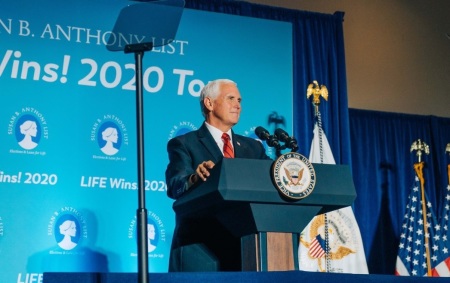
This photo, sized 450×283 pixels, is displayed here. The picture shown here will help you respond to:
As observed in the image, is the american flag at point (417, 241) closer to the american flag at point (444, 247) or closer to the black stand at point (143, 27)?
the american flag at point (444, 247)

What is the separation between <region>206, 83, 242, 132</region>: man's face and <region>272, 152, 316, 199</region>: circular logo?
72 cm

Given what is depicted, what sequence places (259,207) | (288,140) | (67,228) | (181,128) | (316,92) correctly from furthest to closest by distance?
1. (316,92)
2. (181,128)
3. (67,228)
4. (288,140)
5. (259,207)

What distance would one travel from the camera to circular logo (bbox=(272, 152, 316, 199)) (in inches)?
108

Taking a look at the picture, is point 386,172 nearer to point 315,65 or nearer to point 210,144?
point 315,65

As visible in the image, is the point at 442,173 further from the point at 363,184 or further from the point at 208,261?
the point at 208,261

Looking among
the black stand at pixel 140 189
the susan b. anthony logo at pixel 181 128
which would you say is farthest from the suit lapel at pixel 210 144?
the susan b. anthony logo at pixel 181 128

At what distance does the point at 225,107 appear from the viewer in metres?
3.47

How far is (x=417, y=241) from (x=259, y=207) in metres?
4.78

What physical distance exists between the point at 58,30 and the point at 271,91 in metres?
1.66

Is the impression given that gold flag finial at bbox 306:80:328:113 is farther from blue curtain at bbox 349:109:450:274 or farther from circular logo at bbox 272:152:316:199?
circular logo at bbox 272:152:316:199

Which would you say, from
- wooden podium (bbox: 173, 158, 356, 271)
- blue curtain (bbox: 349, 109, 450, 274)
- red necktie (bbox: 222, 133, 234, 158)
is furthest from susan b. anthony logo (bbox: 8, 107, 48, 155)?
blue curtain (bbox: 349, 109, 450, 274)

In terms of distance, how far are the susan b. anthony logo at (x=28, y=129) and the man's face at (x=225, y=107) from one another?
215cm

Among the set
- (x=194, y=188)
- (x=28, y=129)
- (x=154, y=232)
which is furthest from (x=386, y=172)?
(x=194, y=188)

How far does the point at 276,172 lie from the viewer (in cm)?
275
